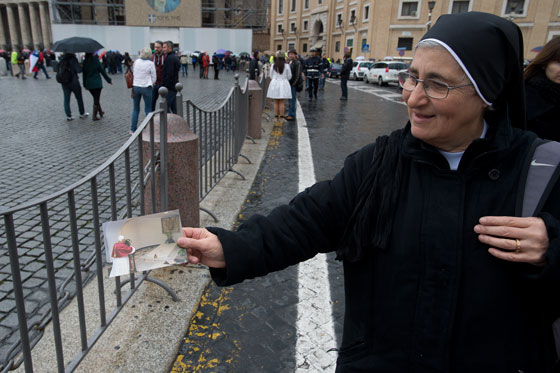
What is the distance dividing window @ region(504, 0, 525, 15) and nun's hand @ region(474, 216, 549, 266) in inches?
1970

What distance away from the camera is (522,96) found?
1.37 metres

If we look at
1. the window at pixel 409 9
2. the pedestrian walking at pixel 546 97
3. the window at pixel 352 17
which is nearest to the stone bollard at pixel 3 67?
the pedestrian walking at pixel 546 97

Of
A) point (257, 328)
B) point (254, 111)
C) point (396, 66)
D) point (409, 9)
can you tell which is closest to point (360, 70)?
point (396, 66)

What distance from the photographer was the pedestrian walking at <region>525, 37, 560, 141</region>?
9.64ft

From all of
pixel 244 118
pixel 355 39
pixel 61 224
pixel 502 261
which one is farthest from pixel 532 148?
pixel 355 39

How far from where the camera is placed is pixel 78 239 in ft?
8.43

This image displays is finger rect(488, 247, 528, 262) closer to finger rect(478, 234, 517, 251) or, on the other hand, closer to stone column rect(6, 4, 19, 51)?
finger rect(478, 234, 517, 251)

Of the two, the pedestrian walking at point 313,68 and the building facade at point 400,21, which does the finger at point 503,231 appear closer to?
the pedestrian walking at point 313,68

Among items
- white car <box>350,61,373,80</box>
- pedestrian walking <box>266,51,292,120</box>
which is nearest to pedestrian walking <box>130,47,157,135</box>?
pedestrian walking <box>266,51,292,120</box>

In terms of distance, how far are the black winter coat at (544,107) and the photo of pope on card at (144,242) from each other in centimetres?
258

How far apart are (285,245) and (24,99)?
16178 mm

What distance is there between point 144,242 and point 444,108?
1.03 metres

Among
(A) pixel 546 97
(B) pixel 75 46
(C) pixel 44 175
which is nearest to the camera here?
(A) pixel 546 97

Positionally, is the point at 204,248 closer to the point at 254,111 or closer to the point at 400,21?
the point at 254,111
